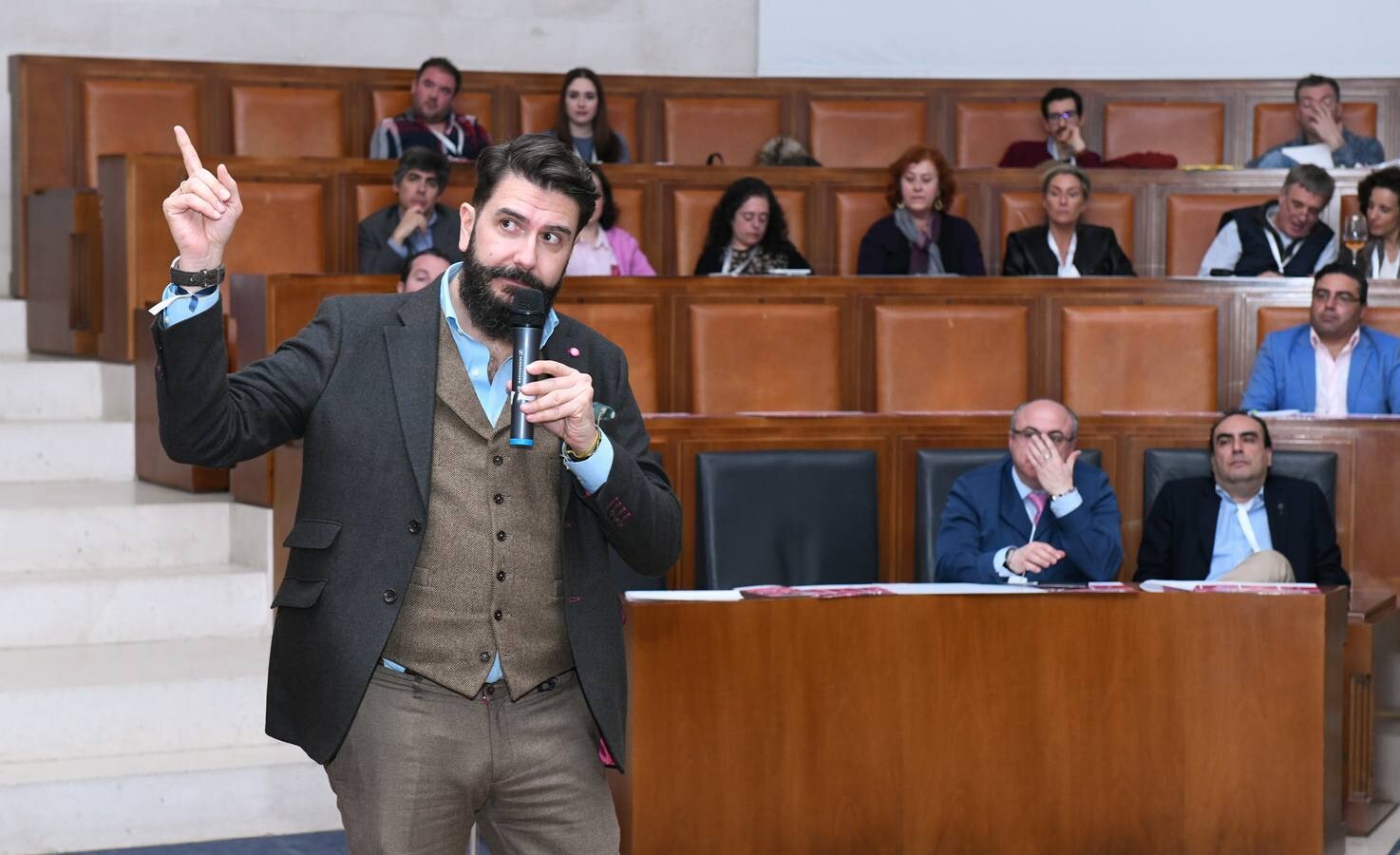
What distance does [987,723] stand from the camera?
205 centimetres

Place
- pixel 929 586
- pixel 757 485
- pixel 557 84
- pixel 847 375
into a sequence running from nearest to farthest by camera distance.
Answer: pixel 929 586 → pixel 757 485 → pixel 847 375 → pixel 557 84

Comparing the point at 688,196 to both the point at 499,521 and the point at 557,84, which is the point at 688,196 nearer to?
the point at 557,84

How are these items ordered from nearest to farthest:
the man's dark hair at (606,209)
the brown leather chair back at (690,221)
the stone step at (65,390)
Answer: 1. the stone step at (65,390)
2. the man's dark hair at (606,209)
3. the brown leather chair back at (690,221)

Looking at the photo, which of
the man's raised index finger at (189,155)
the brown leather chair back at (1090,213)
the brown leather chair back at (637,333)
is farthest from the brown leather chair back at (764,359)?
the man's raised index finger at (189,155)

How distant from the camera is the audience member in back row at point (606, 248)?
3516mm

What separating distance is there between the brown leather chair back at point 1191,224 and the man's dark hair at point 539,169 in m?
3.14

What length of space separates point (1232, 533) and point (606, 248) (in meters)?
1.46

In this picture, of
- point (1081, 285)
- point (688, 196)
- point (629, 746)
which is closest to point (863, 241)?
point (688, 196)

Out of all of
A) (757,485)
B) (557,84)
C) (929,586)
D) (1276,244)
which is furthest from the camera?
(557,84)

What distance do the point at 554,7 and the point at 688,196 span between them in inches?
55.2

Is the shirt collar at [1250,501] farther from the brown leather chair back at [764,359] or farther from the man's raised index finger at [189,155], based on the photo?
the man's raised index finger at [189,155]

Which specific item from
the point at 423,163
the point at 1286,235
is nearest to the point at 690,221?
the point at 423,163

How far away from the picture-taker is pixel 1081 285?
10.7 ft

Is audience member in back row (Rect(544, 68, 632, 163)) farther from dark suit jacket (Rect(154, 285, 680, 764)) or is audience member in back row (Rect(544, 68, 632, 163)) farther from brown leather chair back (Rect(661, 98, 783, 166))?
dark suit jacket (Rect(154, 285, 680, 764))
